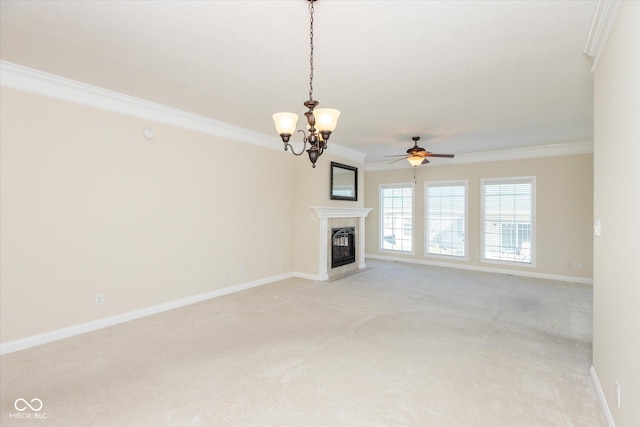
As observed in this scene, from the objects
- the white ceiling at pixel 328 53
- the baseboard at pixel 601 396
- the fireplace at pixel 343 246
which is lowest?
the baseboard at pixel 601 396

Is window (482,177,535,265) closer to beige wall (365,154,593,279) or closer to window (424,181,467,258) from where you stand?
beige wall (365,154,593,279)

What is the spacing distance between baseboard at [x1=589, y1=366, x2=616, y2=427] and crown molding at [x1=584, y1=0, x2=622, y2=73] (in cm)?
240

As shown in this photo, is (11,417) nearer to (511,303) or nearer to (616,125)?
(616,125)

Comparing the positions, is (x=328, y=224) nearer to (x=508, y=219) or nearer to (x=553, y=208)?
(x=508, y=219)

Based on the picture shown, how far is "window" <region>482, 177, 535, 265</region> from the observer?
6.53 meters

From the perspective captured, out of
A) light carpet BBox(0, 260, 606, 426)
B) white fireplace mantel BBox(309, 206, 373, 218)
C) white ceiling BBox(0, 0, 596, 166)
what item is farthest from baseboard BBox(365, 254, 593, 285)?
white ceiling BBox(0, 0, 596, 166)

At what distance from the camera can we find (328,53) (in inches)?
103

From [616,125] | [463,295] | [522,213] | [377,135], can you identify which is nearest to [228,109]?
[377,135]

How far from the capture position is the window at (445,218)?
291 inches

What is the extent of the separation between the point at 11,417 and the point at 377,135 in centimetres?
524

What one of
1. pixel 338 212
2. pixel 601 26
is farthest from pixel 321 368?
pixel 338 212

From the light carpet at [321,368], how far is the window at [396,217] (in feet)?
12.4

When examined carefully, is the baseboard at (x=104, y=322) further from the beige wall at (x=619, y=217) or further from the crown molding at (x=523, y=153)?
the crown molding at (x=523, y=153)

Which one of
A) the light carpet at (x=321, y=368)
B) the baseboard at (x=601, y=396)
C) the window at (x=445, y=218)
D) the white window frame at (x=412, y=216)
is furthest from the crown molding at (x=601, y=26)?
the white window frame at (x=412, y=216)
